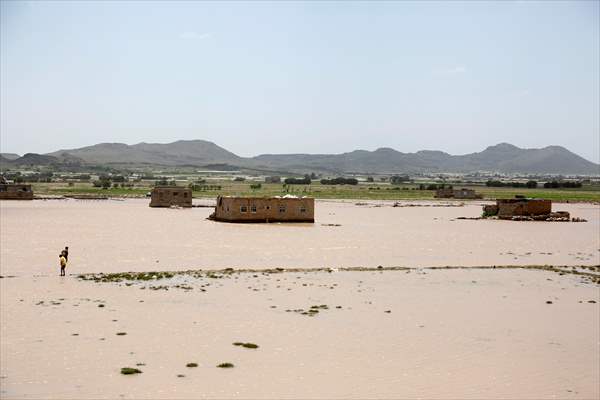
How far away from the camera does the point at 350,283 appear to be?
76.3 feet

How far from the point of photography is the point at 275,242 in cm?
3597

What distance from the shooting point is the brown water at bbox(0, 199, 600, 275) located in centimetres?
2878

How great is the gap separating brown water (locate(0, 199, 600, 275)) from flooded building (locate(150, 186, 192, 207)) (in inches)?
384

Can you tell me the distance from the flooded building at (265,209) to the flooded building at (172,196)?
62.6ft

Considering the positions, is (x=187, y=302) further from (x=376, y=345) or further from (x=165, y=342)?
(x=376, y=345)

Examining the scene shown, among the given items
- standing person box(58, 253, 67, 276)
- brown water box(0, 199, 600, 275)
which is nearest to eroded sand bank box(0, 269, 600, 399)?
standing person box(58, 253, 67, 276)

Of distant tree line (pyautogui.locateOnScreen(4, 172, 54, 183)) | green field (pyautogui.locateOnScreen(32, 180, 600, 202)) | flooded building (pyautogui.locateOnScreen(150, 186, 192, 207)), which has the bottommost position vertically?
green field (pyautogui.locateOnScreen(32, 180, 600, 202))

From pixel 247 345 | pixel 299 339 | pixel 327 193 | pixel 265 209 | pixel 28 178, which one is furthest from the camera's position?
pixel 28 178

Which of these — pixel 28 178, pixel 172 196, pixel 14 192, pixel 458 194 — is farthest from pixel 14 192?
pixel 28 178

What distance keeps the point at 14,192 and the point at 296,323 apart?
6967cm

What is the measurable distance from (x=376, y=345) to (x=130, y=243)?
22.4 m

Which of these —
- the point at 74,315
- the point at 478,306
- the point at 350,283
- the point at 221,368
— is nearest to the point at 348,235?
the point at 350,283

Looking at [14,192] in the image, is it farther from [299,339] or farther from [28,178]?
[28,178]

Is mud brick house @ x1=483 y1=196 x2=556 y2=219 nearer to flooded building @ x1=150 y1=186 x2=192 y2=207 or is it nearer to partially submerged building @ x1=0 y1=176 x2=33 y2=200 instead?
flooded building @ x1=150 y1=186 x2=192 y2=207
